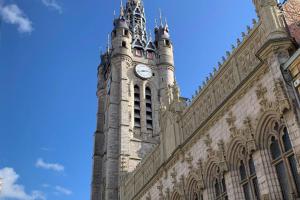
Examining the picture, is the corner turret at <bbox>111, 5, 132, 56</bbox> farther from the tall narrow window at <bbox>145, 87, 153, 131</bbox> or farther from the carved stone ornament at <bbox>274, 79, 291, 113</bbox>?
the carved stone ornament at <bbox>274, 79, 291, 113</bbox>

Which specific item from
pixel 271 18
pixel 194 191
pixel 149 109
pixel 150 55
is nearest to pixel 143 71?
pixel 150 55

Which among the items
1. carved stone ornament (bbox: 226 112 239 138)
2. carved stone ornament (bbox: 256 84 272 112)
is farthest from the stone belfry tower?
carved stone ornament (bbox: 256 84 272 112)

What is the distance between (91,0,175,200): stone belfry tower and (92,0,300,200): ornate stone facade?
61.6ft

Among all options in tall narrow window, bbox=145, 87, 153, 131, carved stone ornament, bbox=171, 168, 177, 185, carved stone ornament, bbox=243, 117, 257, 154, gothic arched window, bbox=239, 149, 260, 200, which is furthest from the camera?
tall narrow window, bbox=145, 87, 153, 131

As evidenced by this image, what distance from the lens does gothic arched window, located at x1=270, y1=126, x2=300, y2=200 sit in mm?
15527

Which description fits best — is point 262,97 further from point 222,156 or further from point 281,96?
point 222,156

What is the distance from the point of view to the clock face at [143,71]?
2179 inches

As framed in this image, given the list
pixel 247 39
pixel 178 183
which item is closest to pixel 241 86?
pixel 247 39

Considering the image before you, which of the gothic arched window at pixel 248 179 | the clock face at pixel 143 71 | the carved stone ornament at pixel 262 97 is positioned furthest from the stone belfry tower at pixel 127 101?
the carved stone ornament at pixel 262 97

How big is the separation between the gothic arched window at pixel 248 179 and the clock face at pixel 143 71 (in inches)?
1473

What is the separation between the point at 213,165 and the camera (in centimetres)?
2103

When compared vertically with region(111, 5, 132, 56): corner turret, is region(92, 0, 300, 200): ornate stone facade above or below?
below

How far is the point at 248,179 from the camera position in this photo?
18328mm

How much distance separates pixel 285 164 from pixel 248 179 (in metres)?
2.73
